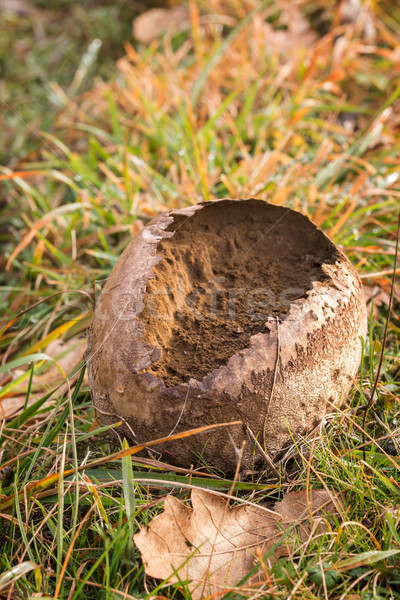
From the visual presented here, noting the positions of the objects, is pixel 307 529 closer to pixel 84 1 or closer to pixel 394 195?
pixel 394 195

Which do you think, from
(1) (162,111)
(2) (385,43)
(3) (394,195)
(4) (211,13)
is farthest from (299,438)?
(4) (211,13)

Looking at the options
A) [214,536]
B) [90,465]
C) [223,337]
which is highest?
[223,337]

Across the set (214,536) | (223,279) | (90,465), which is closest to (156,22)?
(223,279)

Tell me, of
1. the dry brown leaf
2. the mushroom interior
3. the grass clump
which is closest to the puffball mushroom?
the mushroom interior

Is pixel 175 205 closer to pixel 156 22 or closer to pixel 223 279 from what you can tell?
pixel 223 279

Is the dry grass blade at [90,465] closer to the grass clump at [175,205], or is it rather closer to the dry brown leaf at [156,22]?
the grass clump at [175,205]

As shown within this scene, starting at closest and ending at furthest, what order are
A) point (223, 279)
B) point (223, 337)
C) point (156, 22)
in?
point (223, 337) → point (223, 279) → point (156, 22)

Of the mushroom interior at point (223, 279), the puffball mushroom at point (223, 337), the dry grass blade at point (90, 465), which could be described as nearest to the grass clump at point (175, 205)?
the dry grass blade at point (90, 465)
